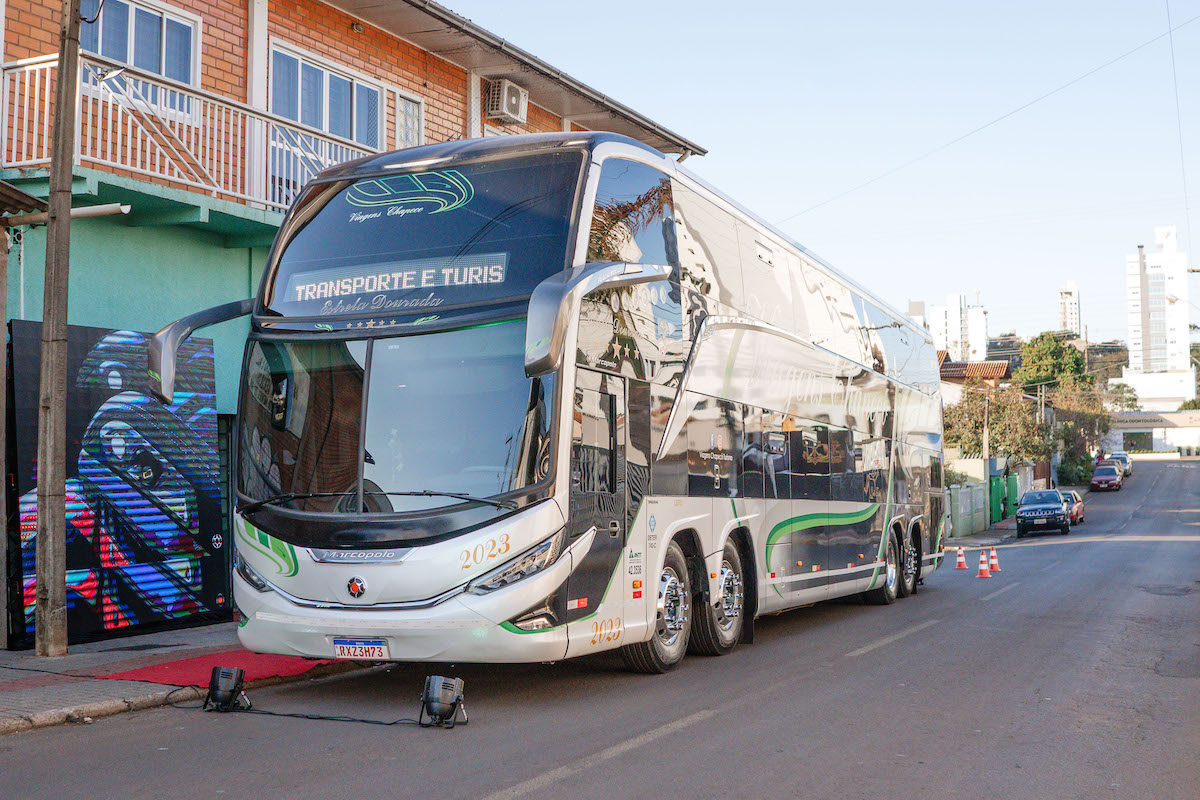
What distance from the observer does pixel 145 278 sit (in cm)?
1267

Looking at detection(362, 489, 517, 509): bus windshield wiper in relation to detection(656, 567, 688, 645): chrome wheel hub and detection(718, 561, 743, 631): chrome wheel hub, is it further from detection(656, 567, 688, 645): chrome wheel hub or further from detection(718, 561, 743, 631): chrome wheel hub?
detection(718, 561, 743, 631): chrome wheel hub

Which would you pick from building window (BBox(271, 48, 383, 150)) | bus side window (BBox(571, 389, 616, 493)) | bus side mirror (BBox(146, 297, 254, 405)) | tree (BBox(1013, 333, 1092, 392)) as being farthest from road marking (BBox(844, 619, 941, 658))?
tree (BBox(1013, 333, 1092, 392))

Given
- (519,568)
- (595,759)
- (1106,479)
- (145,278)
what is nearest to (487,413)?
(519,568)

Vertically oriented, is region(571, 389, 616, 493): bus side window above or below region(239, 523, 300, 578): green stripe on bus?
above

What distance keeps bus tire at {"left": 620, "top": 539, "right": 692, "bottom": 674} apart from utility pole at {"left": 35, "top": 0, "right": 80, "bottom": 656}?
500cm

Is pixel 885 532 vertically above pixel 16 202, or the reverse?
pixel 16 202

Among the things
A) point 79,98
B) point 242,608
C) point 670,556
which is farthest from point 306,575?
point 79,98

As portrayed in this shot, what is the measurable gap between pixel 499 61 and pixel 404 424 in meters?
11.4

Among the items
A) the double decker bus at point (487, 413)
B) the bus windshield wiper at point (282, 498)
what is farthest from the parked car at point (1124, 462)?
the bus windshield wiper at point (282, 498)

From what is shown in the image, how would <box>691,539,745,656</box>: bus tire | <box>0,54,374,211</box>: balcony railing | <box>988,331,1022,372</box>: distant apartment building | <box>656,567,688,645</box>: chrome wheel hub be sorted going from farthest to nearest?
<box>988,331,1022,372</box>: distant apartment building, <box>0,54,374,211</box>: balcony railing, <box>691,539,745,656</box>: bus tire, <box>656,567,688,645</box>: chrome wheel hub

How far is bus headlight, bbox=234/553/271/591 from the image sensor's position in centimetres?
839

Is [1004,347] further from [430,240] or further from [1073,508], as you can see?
[430,240]

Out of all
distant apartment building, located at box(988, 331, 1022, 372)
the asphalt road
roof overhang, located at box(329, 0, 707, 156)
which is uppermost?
distant apartment building, located at box(988, 331, 1022, 372)

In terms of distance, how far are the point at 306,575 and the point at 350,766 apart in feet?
6.79
